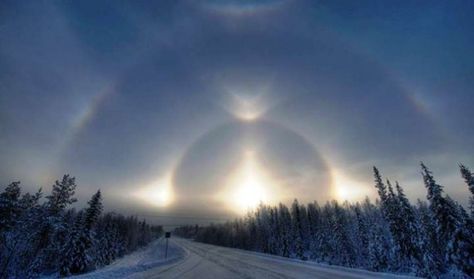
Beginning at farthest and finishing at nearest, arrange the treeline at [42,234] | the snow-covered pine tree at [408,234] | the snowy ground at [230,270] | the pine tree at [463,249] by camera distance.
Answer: the snow-covered pine tree at [408,234] < the pine tree at [463,249] < the treeline at [42,234] < the snowy ground at [230,270]

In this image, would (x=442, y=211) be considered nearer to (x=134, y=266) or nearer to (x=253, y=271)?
(x=253, y=271)

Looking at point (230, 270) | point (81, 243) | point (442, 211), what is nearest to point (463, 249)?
point (442, 211)

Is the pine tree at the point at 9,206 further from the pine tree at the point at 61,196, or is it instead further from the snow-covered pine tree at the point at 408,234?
the snow-covered pine tree at the point at 408,234

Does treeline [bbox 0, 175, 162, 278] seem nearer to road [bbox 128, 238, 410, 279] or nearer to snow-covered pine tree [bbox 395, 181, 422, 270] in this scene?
road [bbox 128, 238, 410, 279]

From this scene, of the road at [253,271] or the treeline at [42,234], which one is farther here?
the treeline at [42,234]

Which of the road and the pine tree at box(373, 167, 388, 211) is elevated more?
the pine tree at box(373, 167, 388, 211)

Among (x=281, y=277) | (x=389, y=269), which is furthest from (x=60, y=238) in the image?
(x=389, y=269)

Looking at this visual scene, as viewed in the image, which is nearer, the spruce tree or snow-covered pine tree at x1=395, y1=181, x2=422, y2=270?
the spruce tree

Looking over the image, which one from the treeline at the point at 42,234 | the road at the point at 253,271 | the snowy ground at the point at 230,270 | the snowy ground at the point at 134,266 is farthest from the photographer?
the treeline at the point at 42,234

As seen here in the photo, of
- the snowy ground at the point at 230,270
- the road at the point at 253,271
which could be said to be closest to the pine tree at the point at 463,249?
the snowy ground at the point at 230,270

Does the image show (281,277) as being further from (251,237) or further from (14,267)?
(251,237)

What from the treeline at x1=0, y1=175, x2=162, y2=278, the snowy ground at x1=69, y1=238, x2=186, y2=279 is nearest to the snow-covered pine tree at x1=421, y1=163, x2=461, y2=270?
the snowy ground at x1=69, y1=238, x2=186, y2=279

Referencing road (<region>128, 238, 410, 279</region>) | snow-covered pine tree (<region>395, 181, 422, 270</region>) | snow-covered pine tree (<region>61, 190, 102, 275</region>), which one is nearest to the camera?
road (<region>128, 238, 410, 279</region>)
